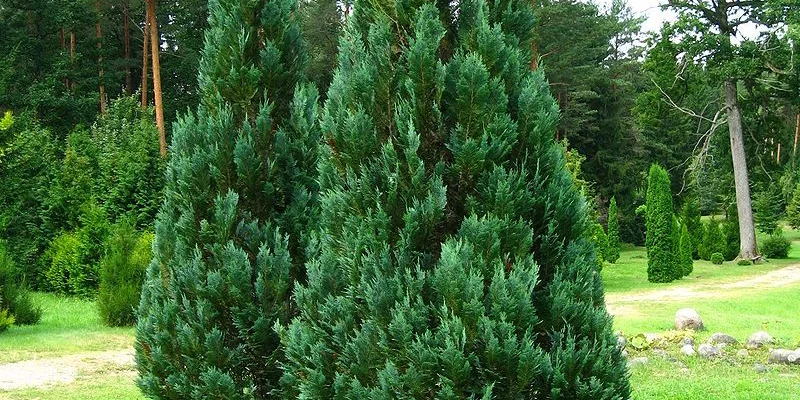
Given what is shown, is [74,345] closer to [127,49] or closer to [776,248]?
[127,49]

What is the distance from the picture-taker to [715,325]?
13242 millimetres

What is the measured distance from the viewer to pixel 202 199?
449 centimetres

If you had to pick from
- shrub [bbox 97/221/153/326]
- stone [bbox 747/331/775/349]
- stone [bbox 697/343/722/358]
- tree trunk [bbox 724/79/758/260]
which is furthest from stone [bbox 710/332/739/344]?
tree trunk [bbox 724/79/758/260]

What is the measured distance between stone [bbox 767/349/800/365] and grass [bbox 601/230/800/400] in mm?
184

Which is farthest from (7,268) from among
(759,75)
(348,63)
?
(759,75)

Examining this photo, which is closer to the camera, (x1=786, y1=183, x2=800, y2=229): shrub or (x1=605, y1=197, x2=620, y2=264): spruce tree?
(x1=605, y1=197, x2=620, y2=264): spruce tree

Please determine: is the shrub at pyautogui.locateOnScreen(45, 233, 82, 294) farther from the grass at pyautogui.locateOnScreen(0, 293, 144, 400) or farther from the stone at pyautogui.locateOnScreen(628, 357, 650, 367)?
the stone at pyautogui.locateOnScreen(628, 357, 650, 367)

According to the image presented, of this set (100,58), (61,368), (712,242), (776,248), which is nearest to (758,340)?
(61,368)

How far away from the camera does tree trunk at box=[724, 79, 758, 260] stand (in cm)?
2819

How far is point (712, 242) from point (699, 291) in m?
12.4

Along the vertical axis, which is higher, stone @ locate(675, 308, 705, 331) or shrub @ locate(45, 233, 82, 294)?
shrub @ locate(45, 233, 82, 294)

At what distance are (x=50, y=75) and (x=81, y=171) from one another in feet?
41.9

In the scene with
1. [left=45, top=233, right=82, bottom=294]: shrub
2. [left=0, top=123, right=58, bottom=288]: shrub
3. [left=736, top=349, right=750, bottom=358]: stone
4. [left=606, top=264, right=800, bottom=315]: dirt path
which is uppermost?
[left=0, top=123, right=58, bottom=288]: shrub

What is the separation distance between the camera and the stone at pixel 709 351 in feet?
32.7
